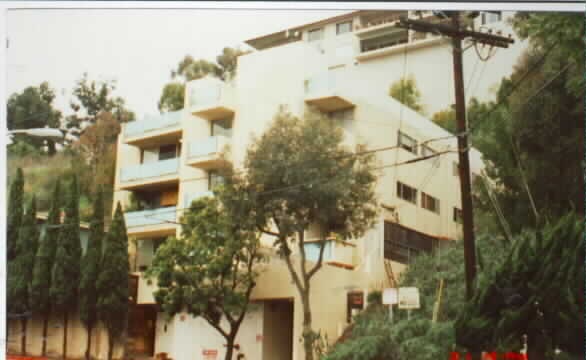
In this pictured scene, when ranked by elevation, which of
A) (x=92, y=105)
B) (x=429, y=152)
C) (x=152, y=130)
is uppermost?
(x=92, y=105)

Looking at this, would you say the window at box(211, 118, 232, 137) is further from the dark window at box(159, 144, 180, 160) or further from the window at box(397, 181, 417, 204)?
the window at box(397, 181, 417, 204)

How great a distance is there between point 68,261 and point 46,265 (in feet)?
0.56

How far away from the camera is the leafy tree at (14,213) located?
673 centimetres

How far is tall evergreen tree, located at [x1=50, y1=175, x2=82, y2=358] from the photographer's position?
280 inches

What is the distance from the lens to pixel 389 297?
23.1ft

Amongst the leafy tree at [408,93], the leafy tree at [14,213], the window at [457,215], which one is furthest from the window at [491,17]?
the leafy tree at [14,213]

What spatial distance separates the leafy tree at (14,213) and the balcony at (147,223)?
0.87m

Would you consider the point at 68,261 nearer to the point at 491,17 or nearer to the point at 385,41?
the point at 385,41

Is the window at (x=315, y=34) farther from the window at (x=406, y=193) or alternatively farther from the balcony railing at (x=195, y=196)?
the balcony railing at (x=195, y=196)

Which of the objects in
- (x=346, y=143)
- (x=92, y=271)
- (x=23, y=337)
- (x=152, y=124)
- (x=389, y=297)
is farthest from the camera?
(x=152, y=124)

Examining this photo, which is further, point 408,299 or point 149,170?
point 149,170

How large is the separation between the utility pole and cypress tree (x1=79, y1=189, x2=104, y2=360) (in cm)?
283

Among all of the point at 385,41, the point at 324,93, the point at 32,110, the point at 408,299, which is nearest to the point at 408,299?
the point at 408,299

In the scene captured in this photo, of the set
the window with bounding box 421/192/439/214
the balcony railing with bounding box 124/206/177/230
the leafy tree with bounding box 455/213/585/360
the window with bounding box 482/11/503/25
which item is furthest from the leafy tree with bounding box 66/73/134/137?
the leafy tree with bounding box 455/213/585/360
